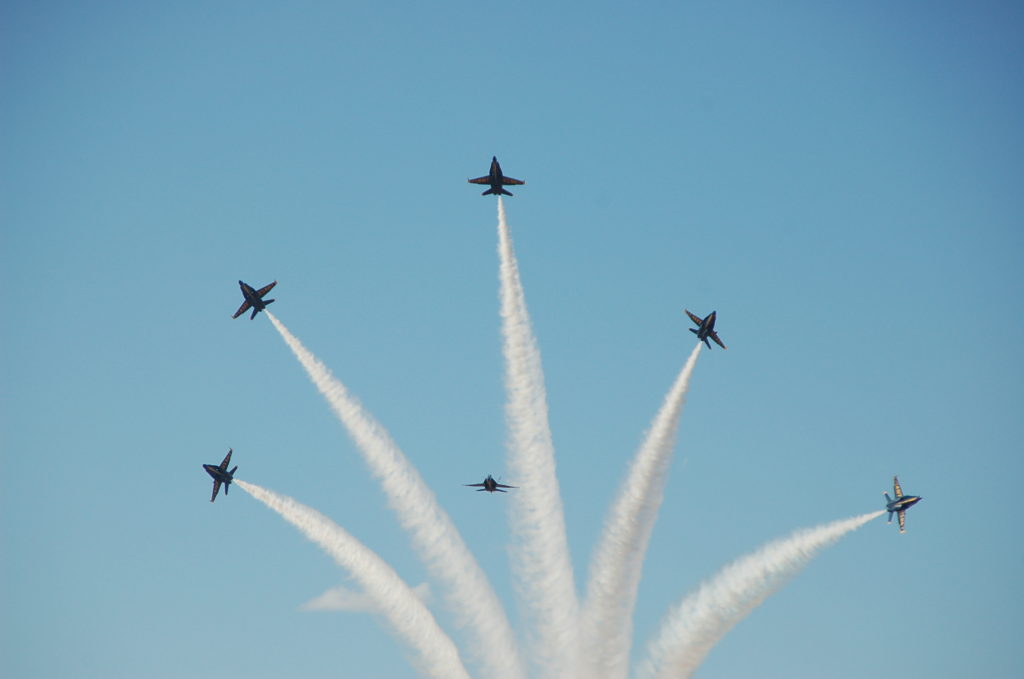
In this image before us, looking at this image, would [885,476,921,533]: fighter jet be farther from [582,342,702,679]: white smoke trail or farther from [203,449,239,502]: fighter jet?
[203,449,239,502]: fighter jet

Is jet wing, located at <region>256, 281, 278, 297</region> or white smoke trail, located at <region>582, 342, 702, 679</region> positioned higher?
jet wing, located at <region>256, 281, 278, 297</region>

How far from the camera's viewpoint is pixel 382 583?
93375 mm

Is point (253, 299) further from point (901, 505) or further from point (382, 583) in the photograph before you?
point (901, 505)

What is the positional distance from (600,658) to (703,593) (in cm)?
888

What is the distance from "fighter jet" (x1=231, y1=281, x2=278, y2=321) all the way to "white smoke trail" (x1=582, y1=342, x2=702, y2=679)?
102ft

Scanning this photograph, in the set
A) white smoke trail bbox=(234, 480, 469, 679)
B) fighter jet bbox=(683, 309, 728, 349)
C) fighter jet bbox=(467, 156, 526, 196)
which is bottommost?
white smoke trail bbox=(234, 480, 469, 679)

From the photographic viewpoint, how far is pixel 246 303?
97.4 metres

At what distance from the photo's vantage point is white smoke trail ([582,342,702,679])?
90.8 m

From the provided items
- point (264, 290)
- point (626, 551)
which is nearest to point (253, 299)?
point (264, 290)

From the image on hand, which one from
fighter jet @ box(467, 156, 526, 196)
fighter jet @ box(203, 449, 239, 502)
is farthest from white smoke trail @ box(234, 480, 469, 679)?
fighter jet @ box(467, 156, 526, 196)

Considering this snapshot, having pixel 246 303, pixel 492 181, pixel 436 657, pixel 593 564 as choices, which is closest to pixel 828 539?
pixel 593 564

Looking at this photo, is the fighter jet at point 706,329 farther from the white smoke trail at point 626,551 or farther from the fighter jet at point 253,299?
the fighter jet at point 253,299

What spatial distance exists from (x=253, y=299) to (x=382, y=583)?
23787mm

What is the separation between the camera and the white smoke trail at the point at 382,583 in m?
92.6
